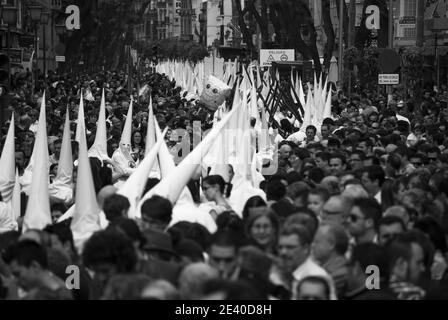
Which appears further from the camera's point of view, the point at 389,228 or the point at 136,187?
the point at 136,187

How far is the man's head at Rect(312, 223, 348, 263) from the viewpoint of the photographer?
9891 millimetres

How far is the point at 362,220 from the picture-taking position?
431 inches

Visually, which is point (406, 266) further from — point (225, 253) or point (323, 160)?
point (323, 160)

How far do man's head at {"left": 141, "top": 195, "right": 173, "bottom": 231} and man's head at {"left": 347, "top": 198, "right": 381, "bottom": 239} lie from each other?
1.24 m

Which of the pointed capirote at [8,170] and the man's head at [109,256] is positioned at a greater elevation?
the man's head at [109,256]

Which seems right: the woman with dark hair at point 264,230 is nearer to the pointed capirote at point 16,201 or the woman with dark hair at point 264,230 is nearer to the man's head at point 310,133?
the pointed capirote at point 16,201

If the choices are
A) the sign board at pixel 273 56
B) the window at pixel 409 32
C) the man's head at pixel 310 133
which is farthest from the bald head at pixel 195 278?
the window at pixel 409 32

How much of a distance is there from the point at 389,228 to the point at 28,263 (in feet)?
8.16

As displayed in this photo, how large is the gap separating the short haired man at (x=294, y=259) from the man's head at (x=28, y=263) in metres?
1.38

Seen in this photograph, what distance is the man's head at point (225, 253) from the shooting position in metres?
9.52
